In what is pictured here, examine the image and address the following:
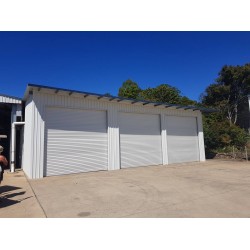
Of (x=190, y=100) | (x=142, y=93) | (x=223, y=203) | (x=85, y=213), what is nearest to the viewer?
(x=85, y=213)

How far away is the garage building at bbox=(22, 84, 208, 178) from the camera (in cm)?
889

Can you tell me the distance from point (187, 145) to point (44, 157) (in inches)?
376

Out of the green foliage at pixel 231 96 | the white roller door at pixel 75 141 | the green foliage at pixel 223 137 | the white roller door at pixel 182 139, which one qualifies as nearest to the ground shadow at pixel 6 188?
the white roller door at pixel 75 141

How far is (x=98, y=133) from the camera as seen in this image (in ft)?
34.8

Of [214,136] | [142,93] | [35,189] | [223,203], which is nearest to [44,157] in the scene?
[35,189]

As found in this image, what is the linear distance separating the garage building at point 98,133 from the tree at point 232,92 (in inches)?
538

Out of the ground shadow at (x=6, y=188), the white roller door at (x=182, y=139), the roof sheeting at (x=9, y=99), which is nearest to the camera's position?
the ground shadow at (x=6, y=188)

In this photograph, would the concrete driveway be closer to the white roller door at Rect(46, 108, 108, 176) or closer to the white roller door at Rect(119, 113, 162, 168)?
the white roller door at Rect(46, 108, 108, 176)

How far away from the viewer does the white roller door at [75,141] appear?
917cm

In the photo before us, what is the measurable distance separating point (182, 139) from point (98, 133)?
20.7 ft

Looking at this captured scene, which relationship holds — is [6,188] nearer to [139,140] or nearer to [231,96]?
[139,140]

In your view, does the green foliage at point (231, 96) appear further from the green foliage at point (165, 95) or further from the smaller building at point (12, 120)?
the smaller building at point (12, 120)

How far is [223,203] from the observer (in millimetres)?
4613
